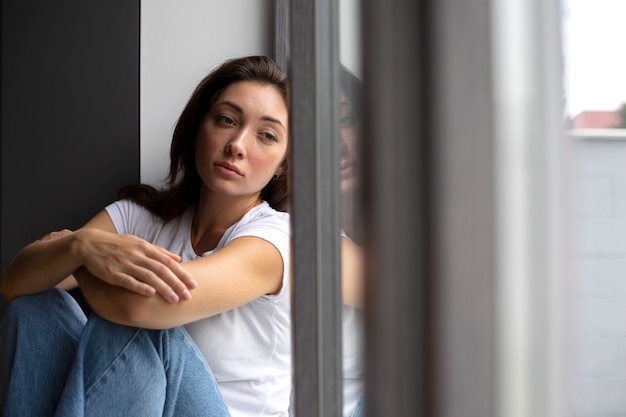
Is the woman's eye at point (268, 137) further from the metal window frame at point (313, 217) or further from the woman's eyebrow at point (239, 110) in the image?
the metal window frame at point (313, 217)

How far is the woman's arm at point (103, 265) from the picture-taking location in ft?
4.23

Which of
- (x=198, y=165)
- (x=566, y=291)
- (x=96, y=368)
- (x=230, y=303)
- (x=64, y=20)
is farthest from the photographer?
(x=64, y=20)

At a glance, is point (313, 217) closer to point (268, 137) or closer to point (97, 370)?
point (97, 370)

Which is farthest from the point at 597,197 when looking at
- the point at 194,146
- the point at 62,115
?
the point at 62,115

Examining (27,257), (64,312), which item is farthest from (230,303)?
(27,257)

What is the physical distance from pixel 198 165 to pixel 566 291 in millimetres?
1584

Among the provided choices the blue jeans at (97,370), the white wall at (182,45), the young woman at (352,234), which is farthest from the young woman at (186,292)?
the young woman at (352,234)

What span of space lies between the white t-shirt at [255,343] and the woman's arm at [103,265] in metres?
0.20

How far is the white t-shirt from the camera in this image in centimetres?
153

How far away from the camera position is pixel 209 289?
4.39ft

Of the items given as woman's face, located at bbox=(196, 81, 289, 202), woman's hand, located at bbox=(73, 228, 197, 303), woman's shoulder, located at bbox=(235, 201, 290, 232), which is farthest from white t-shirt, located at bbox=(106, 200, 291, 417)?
woman's hand, located at bbox=(73, 228, 197, 303)

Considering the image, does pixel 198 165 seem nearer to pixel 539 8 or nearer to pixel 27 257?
pixel 27 257

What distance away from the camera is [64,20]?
222 centimetres

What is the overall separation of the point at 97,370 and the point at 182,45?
118cm
